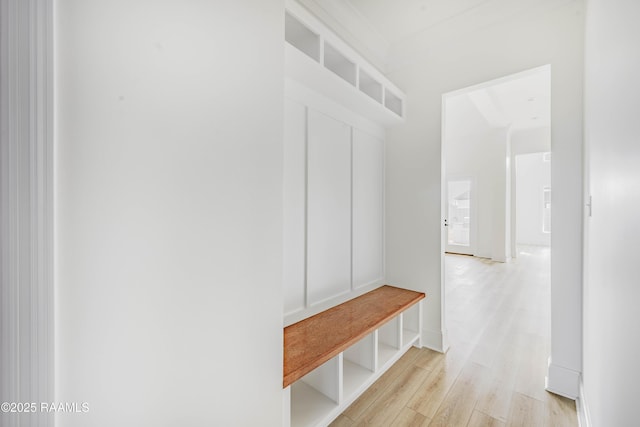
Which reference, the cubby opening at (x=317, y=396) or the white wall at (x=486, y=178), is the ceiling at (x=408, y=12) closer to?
the cubby opening at (x=317, y=396)

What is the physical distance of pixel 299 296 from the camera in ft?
6.29

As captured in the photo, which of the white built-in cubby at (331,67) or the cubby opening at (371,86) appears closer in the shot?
the white built-in cubby at (331,67)

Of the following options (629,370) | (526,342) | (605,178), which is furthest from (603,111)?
(526,342)

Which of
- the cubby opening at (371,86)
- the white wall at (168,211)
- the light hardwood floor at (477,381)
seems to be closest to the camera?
the white wall at (168,211)

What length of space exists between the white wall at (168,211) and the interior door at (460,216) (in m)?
7.10

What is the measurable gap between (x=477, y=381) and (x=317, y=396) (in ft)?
4.04

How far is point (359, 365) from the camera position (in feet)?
6.64

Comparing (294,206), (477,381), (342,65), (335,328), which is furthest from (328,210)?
(477,381)

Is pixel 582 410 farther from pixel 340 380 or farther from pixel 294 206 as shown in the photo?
pixel 294 206

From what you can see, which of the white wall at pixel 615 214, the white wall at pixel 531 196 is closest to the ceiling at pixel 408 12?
the white wall at pixel 615 214

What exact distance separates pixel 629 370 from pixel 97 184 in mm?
1495

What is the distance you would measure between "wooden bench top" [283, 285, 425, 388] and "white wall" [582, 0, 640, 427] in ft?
3.56

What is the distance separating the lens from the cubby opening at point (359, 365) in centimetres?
181

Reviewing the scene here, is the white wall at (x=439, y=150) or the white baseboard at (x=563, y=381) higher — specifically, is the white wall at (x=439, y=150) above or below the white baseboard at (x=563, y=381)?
above
